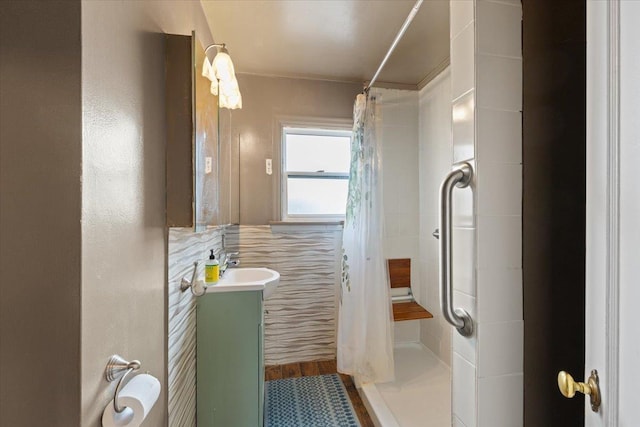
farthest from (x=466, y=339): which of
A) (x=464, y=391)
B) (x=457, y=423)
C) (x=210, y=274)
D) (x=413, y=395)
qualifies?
(x=413, y=395)

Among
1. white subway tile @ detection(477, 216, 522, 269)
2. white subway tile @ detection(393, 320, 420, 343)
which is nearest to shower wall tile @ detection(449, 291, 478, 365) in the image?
white subway tile @ detection(477, 216, 522, 269)

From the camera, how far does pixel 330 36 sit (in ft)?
6.01

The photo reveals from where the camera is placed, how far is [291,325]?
230 cm

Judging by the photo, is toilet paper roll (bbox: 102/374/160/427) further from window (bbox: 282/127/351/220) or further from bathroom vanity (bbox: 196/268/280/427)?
window (bbox: 282/127/351/220)

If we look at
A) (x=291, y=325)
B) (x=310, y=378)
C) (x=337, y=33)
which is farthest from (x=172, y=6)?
(x=310, y=378)

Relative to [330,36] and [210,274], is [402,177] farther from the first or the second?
[210,274]

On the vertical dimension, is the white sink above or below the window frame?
below

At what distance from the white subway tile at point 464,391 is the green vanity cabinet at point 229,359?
101 cm

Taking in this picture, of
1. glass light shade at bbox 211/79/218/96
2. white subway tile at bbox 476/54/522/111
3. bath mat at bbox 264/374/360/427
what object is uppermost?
glass light shade at bbox 211/79/218/96

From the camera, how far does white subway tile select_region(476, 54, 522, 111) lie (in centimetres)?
73

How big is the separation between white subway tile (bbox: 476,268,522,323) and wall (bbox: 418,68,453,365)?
Result: 4.93 feet

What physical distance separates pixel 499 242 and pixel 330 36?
176 centimetres

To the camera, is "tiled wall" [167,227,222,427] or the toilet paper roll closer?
the toilet paper roll
